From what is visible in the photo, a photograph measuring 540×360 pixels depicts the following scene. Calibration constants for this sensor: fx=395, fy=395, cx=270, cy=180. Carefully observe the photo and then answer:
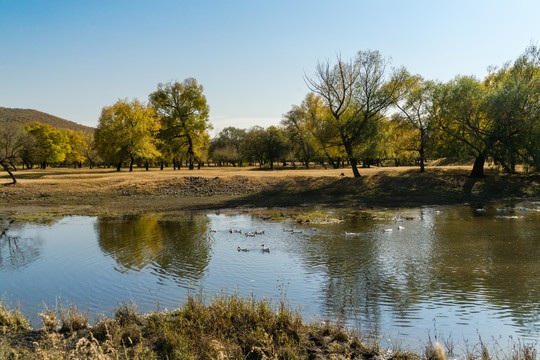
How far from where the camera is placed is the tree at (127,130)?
65500mm

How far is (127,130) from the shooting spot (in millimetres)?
65688

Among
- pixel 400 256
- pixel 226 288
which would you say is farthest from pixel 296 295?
pixel 400 256

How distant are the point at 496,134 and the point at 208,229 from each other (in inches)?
1293

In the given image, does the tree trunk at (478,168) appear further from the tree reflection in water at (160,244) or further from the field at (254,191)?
the tree reflection in water at (160,244)

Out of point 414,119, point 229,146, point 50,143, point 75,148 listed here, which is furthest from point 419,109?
point 75,148

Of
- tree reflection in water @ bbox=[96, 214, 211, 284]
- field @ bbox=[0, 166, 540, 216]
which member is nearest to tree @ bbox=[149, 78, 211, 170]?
field @ bbox=[0, 166, 540, 216]

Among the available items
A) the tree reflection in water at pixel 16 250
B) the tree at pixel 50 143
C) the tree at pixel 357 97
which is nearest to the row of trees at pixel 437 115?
the tree at pixel 357 97

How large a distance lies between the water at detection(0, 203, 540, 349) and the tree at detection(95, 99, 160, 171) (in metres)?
40.6

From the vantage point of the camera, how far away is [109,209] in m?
34.8

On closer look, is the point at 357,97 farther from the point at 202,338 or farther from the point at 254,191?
the point at 202,338

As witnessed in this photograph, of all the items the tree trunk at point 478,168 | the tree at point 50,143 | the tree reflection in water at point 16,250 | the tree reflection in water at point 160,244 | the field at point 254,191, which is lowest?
the tree reflection in water at point 16,250

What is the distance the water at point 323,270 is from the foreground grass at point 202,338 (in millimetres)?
1044

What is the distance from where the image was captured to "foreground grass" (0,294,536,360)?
24.6 ft

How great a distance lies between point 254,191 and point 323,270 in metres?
29.0
